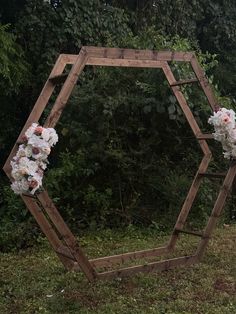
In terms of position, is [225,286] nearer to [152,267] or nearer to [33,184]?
[152,267]

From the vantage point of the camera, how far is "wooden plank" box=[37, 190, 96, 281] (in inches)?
173

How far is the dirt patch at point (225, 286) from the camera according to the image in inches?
186

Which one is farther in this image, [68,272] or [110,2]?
[110,2]

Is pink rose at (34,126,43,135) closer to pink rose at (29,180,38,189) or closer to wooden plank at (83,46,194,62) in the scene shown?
pink rose at (29,180,38,189)

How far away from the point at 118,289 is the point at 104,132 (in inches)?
125

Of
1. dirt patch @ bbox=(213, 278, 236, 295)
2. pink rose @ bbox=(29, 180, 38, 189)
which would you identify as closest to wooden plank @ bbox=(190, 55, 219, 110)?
dirt patch @ bbox=(213, 278, 236, 295)

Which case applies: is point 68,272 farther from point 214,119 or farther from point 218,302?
point 214,119

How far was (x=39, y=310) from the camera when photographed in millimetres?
4219

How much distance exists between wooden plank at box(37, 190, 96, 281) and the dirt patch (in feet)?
3.63

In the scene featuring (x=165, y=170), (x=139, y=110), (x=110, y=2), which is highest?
(x=110, y=2)

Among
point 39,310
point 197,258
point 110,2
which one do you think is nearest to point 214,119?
point 197,258

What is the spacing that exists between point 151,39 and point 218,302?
4.79 m

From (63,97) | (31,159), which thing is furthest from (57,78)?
(31,159)

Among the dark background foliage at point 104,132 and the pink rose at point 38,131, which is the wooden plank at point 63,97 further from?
the dark background foliage at point 104,132
